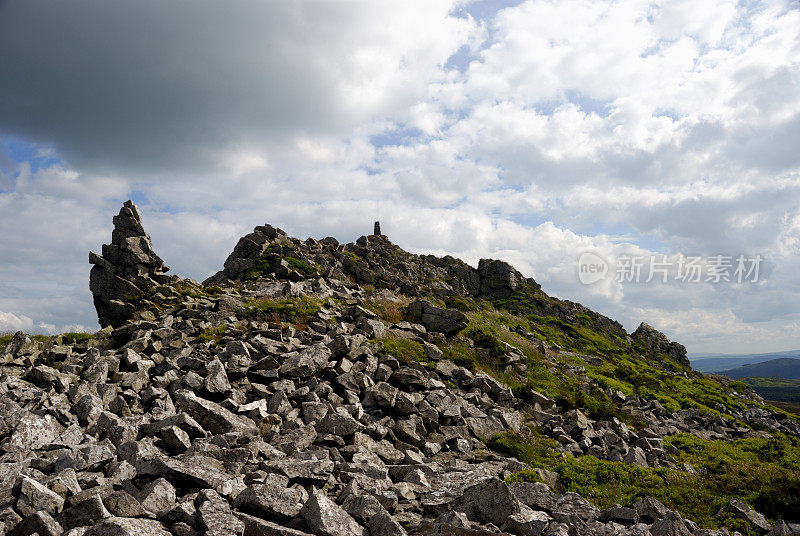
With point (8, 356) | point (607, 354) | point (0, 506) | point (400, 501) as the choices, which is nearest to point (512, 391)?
point (400, 501)

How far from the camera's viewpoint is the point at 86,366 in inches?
634

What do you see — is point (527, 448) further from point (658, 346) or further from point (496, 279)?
point (496, 279)

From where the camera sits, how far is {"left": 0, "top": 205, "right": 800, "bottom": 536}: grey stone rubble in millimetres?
7891

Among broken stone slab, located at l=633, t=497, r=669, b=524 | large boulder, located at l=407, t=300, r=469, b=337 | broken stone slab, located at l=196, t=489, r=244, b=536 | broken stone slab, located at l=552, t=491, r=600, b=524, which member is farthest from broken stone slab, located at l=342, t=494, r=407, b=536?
large boulder, located at l=407, t=300, r=469, b=337

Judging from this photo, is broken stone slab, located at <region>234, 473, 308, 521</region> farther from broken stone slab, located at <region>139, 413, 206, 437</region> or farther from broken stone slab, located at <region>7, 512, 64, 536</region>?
broken stone slab, located at <region>139, 413, 206, 437</region>

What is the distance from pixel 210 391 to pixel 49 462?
561 centimetres

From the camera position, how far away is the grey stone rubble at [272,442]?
7.89 metres

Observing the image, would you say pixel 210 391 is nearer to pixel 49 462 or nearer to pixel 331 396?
pixel 331 396

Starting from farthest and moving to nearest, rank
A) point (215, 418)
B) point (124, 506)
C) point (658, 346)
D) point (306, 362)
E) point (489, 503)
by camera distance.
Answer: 1. point (658, 346)
2. point (306, 362)
3. point (215, 418)
4. point (489, 503)
5. point (124, 506)

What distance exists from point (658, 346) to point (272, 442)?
107 metres

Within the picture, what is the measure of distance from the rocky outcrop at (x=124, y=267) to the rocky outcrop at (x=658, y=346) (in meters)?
94.1

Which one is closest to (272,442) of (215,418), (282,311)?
(215,418)

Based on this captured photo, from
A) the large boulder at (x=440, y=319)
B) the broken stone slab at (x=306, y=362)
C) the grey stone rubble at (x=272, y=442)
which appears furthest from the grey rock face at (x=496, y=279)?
the broken stone slab at (x=306, y=362)

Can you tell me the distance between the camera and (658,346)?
97.5 meters
